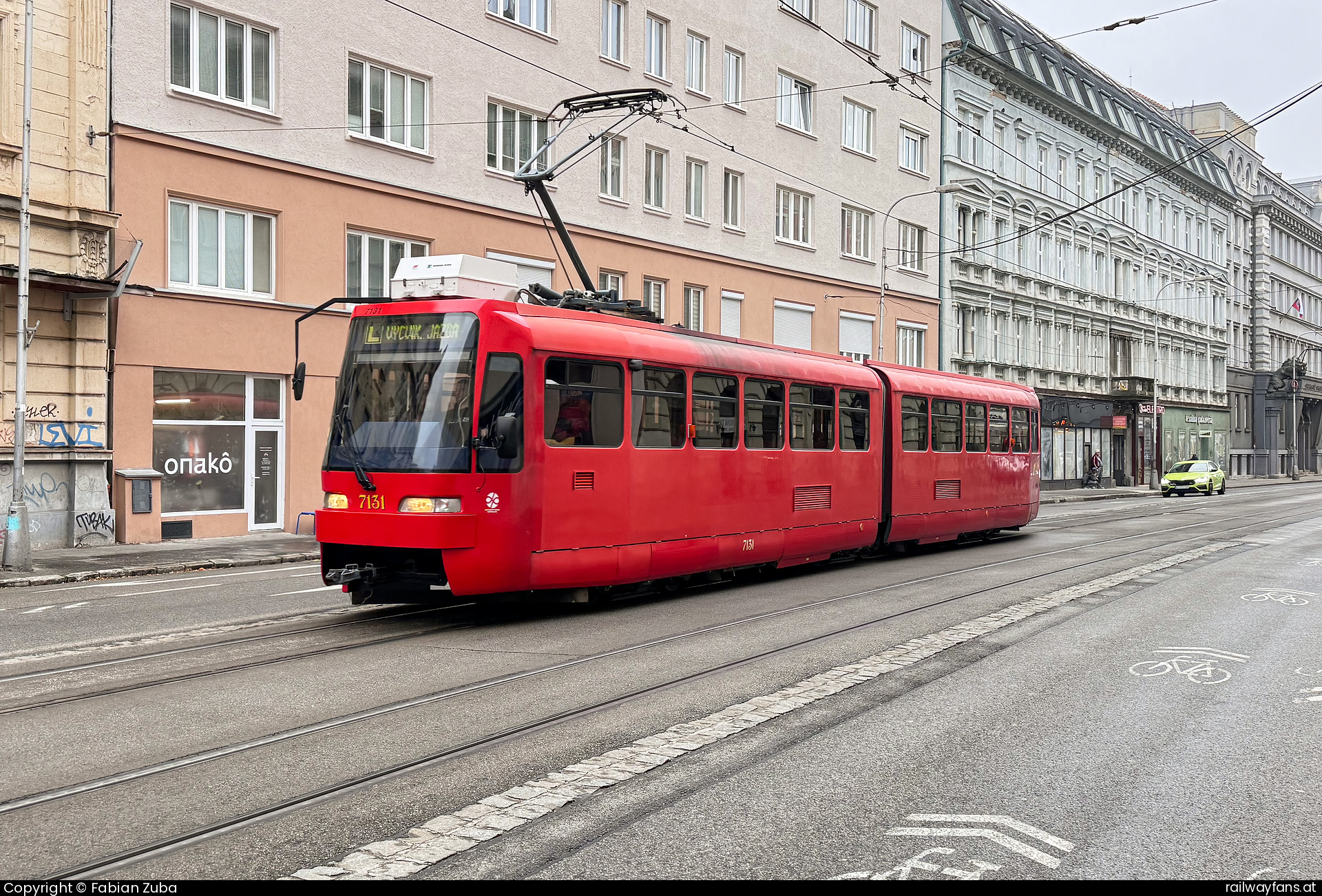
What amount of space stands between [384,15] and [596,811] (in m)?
21.6

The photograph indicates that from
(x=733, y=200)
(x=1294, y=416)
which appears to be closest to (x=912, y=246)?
(x=733, y=200)

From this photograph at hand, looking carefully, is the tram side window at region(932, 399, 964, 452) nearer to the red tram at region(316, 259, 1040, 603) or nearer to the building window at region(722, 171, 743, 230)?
the red tram at region(316, 259, 1040, 603)

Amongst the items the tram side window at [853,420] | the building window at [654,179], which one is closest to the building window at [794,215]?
the building window at [654,179]

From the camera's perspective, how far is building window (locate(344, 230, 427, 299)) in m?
23.3

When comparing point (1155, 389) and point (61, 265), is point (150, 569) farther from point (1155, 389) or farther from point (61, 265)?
point (1155, 389)

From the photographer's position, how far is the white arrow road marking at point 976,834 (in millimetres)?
4668

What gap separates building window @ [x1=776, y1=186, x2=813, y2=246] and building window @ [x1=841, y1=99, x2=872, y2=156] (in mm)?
3088

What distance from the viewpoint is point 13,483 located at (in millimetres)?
16984

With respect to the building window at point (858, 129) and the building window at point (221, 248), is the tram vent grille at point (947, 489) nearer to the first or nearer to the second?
the building window at point (221, 248)

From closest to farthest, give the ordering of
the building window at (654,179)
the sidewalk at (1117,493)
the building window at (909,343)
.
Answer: the building window at (654,179), the building window at (909,343), the sidewalk at (1117,493)

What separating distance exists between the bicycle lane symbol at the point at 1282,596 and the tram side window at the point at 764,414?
18.3ft

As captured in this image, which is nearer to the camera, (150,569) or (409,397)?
(409,397)

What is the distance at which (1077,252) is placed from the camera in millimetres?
54719

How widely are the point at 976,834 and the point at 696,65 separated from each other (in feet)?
96.6
